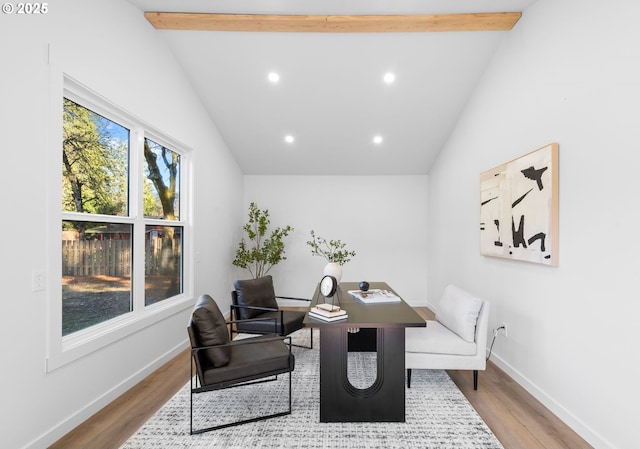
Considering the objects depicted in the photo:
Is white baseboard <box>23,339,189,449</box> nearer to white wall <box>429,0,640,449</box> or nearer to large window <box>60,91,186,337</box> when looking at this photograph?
large window <box>60,91,186,337</box>

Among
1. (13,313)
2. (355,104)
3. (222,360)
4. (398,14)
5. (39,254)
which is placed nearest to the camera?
(13,313)

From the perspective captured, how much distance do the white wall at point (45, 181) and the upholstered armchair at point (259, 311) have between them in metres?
0.82

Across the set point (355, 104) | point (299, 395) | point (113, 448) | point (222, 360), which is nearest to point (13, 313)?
point (113, 448)

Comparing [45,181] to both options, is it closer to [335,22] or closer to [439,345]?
[335,22]

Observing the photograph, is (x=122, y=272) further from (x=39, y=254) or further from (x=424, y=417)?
(x=424, y=417)

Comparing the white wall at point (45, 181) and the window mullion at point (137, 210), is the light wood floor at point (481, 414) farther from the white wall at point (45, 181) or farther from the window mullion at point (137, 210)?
the window mullion at point (137, 210)

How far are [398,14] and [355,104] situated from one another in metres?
1.31

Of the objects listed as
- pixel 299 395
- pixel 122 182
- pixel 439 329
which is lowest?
pixel 299 395

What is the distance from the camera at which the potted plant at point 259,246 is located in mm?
5660

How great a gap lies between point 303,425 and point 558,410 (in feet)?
6.20

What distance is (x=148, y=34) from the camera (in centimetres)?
331

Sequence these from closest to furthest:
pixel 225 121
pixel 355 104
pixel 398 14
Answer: pixel 398 14 < pixel 355 104 < pixel 225 121

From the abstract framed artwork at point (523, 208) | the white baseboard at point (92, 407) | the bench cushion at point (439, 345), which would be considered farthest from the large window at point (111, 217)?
the abstract framed artwork at point (523, 208)

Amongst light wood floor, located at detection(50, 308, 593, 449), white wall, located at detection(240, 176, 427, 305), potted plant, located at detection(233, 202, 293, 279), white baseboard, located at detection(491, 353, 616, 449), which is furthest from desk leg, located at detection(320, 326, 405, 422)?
white wall, located at detection(240, 176, 427, 305)
